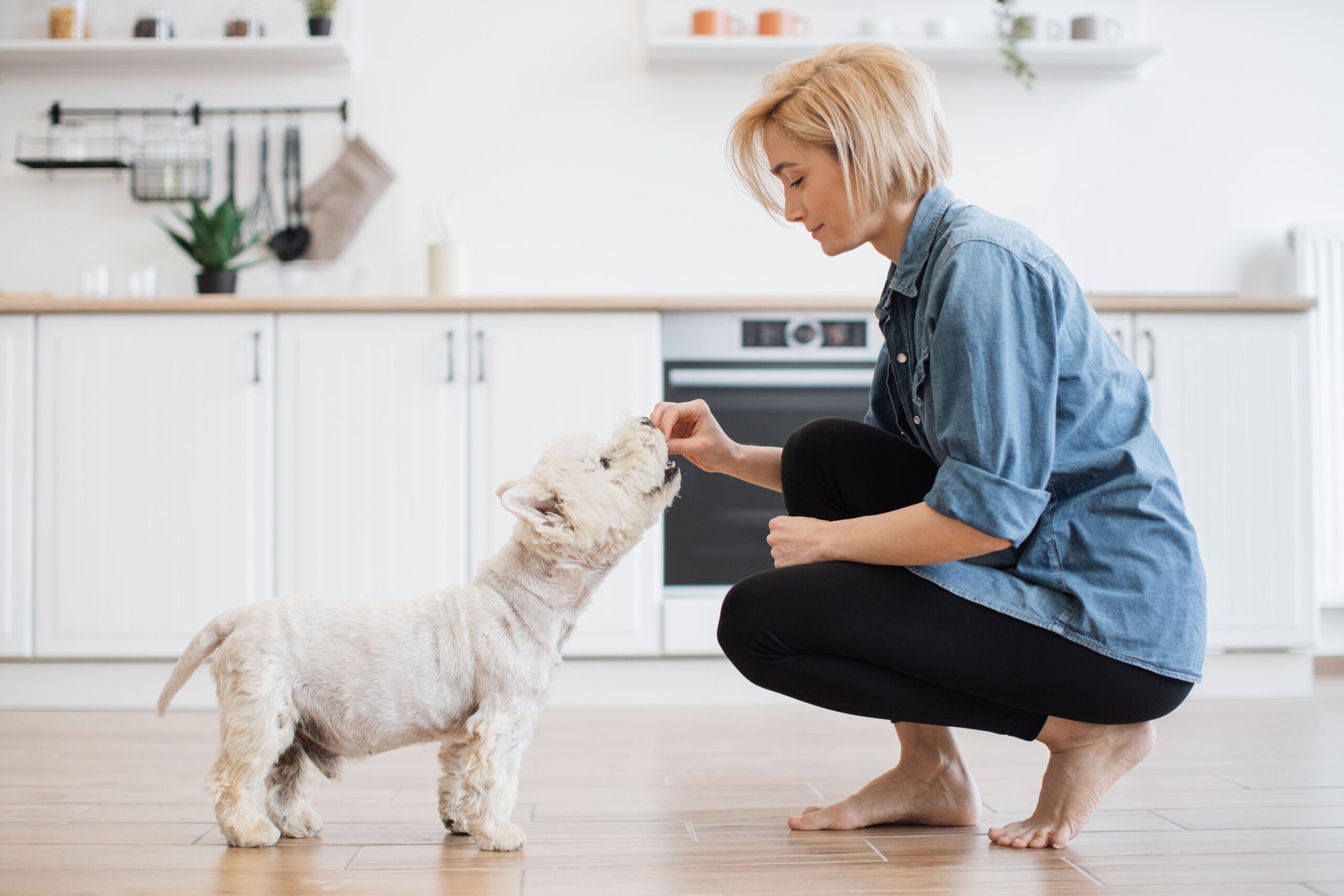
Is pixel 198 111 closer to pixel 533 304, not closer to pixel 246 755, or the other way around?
pixel 533 304

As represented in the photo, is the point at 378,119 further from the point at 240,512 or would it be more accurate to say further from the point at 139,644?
the point at 139,644

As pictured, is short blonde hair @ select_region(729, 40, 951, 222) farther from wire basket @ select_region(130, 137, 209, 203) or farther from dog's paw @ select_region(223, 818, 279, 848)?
wire basket @ select_region(130, 137, 209, 203)

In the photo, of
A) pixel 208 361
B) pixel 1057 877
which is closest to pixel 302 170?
pixel 208 361

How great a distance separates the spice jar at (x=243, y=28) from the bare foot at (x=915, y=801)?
9.31ft

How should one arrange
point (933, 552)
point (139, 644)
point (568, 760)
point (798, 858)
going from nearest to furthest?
point (933, 552) < point (798, 858) < point (568, 760) < point (139, 644)

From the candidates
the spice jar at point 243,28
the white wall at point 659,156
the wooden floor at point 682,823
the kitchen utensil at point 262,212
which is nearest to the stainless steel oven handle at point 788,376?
the white wall at point 659,156

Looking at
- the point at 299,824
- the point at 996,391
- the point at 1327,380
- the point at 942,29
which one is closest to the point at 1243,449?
the point at 1327,380

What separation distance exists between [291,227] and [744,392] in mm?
1555

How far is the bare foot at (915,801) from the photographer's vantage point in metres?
1.47

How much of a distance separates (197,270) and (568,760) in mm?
2117

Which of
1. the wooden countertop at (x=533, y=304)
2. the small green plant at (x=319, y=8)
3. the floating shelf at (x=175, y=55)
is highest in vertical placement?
the small green plant at (x=319, y=8)

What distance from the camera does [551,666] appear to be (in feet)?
4.65

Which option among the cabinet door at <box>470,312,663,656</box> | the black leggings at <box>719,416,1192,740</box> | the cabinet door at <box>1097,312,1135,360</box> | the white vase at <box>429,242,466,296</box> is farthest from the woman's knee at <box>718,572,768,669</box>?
the white vase at <box>429,242,466,296</box>

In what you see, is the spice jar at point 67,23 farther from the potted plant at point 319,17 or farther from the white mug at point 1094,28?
the white mug at point 1094,28
